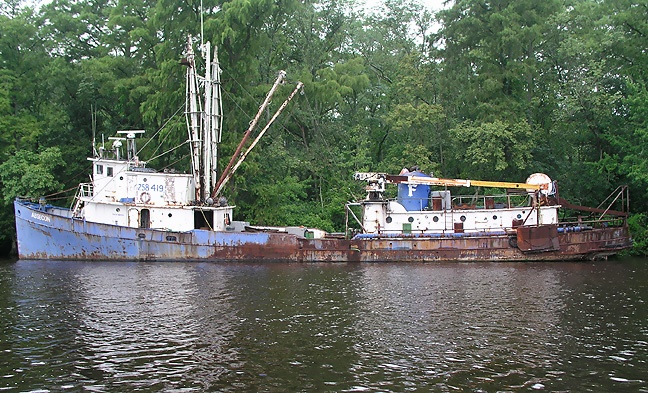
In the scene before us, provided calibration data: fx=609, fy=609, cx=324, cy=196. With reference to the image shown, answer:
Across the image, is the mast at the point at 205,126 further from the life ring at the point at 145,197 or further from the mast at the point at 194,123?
the life ring at the point at 145,197

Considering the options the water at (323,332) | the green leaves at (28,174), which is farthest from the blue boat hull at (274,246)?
the water at (323,332)

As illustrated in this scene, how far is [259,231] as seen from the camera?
35.8 meters

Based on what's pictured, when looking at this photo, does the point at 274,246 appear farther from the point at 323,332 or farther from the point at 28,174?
the point at 323,332

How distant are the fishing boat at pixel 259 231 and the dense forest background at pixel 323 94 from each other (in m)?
4.50

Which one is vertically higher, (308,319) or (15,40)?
(15,40)

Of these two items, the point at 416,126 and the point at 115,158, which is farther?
the point at 416,126

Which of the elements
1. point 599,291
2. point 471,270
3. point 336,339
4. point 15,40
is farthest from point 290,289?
point 15,40

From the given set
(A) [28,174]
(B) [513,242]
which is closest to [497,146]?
(B) [513,242]

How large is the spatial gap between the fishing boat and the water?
17.8 feet

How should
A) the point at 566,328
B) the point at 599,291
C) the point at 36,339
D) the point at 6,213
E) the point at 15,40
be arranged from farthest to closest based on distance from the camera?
the point at 15,40 < the point at 6,213 < the point at 599,291 < the point at 566,328 < the point at 36,339

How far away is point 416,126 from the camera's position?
45344mm

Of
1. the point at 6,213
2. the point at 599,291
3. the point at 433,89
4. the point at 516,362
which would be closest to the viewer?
the point at 516,362

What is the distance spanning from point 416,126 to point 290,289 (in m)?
24.7

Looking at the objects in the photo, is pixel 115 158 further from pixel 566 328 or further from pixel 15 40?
pixel 566 328
